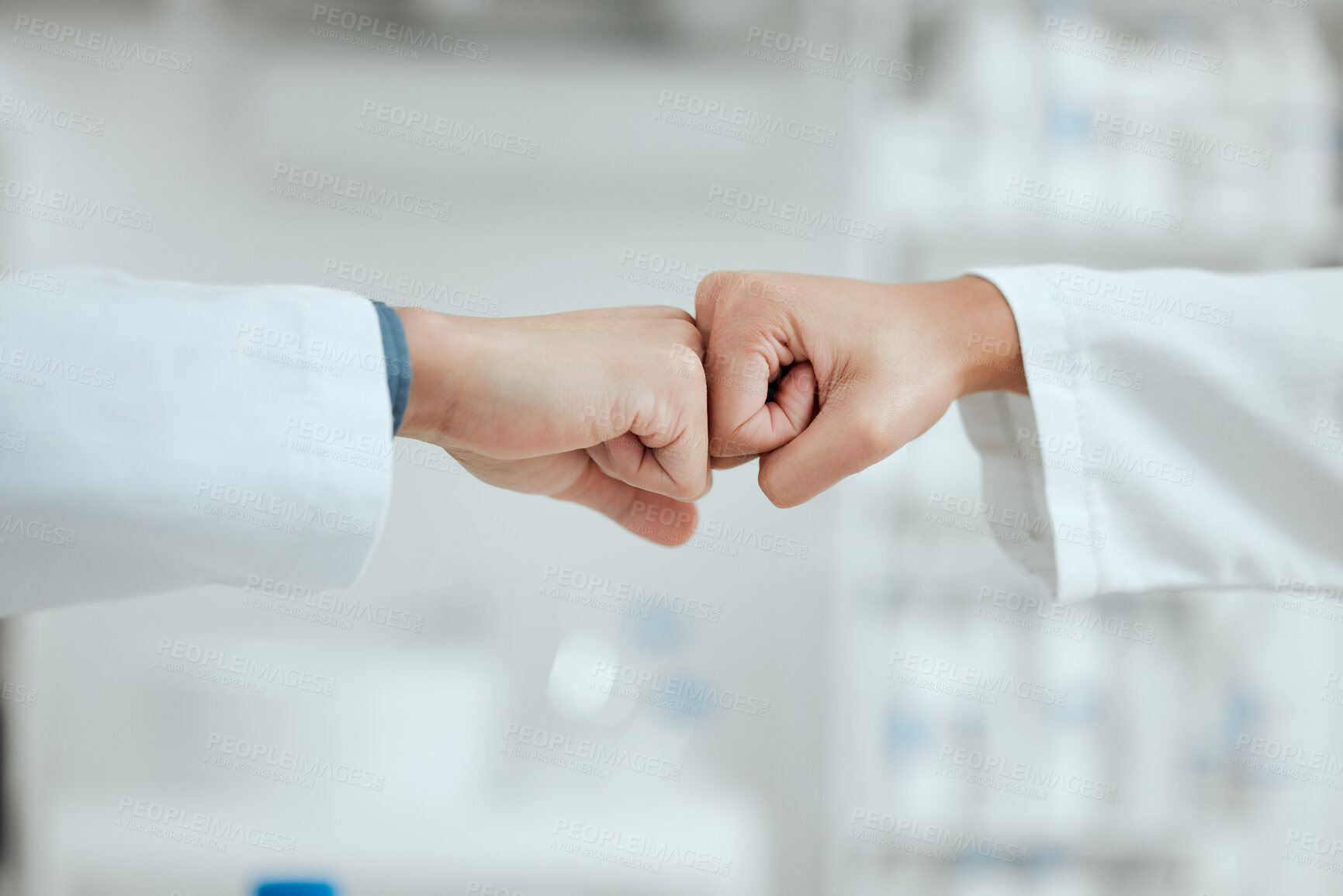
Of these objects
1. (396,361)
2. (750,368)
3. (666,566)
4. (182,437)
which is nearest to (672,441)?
(750,368)

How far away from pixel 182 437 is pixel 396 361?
116 mm

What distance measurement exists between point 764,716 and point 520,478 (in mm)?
962

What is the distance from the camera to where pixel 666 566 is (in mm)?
1519

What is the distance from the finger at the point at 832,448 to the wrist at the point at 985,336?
73mm

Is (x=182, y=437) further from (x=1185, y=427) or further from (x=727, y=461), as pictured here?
(x=1185, y=427)

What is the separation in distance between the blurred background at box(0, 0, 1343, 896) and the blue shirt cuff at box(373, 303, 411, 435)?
2.65 ft

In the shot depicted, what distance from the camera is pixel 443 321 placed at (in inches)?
21.4

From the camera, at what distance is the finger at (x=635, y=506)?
0.70 meters

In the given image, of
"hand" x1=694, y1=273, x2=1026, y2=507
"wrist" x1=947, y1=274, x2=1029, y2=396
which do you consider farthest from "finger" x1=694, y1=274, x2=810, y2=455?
"wrist" x1=947, y1=274, x2=1029, y2=396

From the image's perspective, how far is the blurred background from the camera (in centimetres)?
124

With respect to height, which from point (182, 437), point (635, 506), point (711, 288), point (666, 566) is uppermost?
point (666, 566)

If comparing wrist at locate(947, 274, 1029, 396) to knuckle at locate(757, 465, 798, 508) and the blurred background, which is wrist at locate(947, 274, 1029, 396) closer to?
knuckle at locate(757, 465, 798, 508)

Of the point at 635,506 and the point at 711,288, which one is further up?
the point at 711,288

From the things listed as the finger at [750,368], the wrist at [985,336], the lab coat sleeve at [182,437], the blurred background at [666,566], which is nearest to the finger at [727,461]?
the finger at [750,368]
